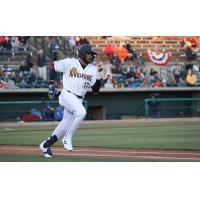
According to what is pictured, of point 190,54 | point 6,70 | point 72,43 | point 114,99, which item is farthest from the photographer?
point 190,54

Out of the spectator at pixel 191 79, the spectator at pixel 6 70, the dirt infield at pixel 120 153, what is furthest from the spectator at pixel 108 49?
the dirt infield at pixel 120 153

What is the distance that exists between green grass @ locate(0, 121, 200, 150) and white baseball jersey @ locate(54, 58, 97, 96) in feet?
5.09

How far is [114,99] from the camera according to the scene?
13.5 metres

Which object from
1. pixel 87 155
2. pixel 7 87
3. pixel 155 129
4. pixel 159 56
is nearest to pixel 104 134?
pixel 155 129

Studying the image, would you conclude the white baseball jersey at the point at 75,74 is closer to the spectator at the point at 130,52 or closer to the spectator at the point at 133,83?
the spectator at the point at 133,83

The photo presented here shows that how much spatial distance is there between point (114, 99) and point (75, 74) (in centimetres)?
451

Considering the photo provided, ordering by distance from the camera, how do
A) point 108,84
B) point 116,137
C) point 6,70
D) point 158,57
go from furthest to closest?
point 158,57 < point 108,84 < point 6,70 < point 116,137

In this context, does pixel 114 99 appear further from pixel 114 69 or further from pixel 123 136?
pixel 114 69

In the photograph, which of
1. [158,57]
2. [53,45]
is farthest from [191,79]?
[53,45]

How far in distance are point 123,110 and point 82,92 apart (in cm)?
441

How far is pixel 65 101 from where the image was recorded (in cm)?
906

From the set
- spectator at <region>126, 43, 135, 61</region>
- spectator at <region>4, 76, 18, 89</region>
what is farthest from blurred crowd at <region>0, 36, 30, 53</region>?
spectator at <region>126, 43, 135, 61</region>

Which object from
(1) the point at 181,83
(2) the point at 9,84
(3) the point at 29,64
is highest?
(3) the point at 29,64

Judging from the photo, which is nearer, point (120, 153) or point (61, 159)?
point (61, 159)
